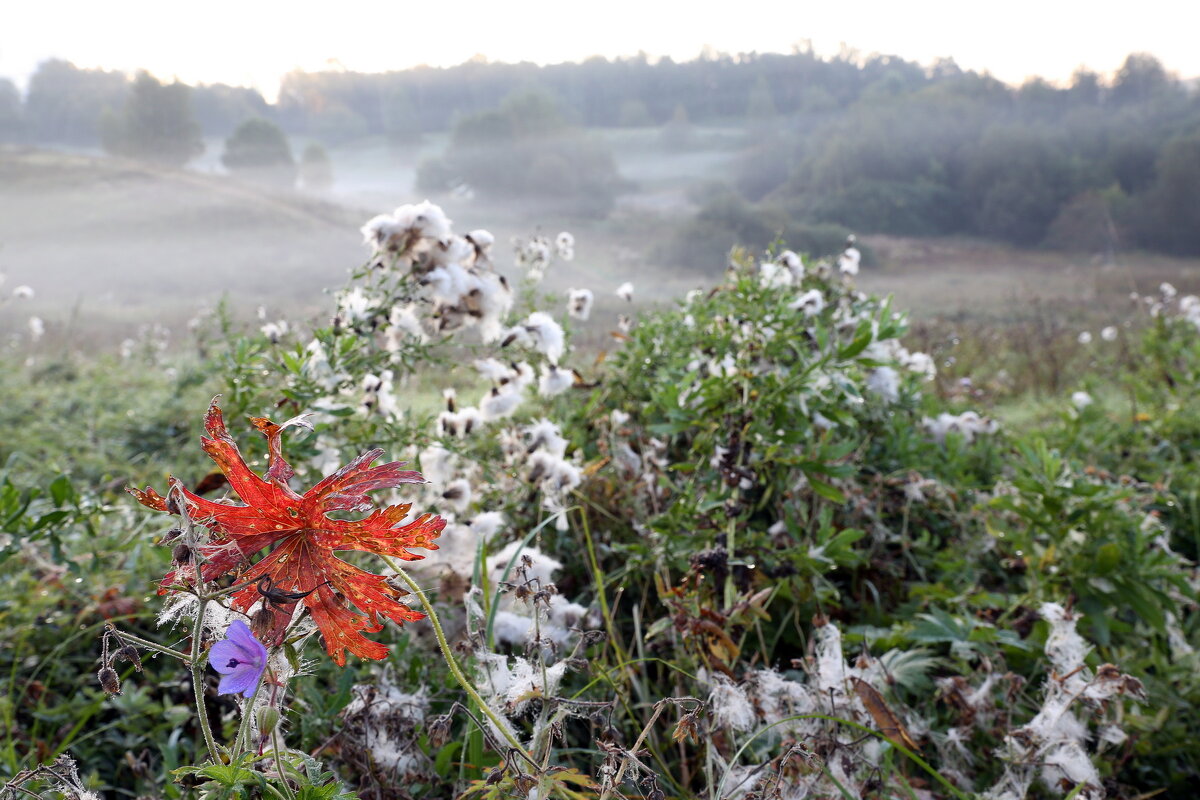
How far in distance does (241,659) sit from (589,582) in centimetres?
140

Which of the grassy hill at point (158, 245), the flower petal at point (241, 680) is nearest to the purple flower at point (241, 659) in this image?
the flower petal at point (241, 680)

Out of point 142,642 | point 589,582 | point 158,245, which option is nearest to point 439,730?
point 142,642

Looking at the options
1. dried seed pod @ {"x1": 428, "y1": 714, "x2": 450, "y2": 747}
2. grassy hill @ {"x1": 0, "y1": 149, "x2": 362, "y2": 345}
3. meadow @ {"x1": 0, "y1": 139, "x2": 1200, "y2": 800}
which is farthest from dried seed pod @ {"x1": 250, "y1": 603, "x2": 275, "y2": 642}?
grassy hill @ {"x1": 0, "y1": 149, "x2": 362, "y2": 345}

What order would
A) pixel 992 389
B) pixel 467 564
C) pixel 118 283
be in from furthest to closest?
pixel 118 283 → pixel 992 389 → pixel 467 564

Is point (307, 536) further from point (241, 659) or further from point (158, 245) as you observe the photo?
point (158, 245)

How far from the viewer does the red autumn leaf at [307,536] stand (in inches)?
23.1

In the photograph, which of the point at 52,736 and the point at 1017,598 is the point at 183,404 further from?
the point at 1017,598

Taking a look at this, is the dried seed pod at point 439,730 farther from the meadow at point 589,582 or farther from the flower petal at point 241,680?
the flower petal at point 241,680

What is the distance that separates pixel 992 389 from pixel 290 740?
5.10 metres

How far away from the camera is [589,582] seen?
6.29 feet

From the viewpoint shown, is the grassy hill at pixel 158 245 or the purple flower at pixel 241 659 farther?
the grassy hill at pixel 158 245

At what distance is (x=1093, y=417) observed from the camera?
3.15 meters

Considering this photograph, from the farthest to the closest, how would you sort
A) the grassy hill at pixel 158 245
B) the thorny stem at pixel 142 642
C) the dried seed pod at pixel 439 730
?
1. the grassy hill at pixel 158 245
2. the dried seed pod at pixel 439 730
3. the thorny stem at pixel 142 642

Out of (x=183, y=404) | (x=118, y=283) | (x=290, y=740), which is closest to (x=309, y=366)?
(x=290, y=740)
